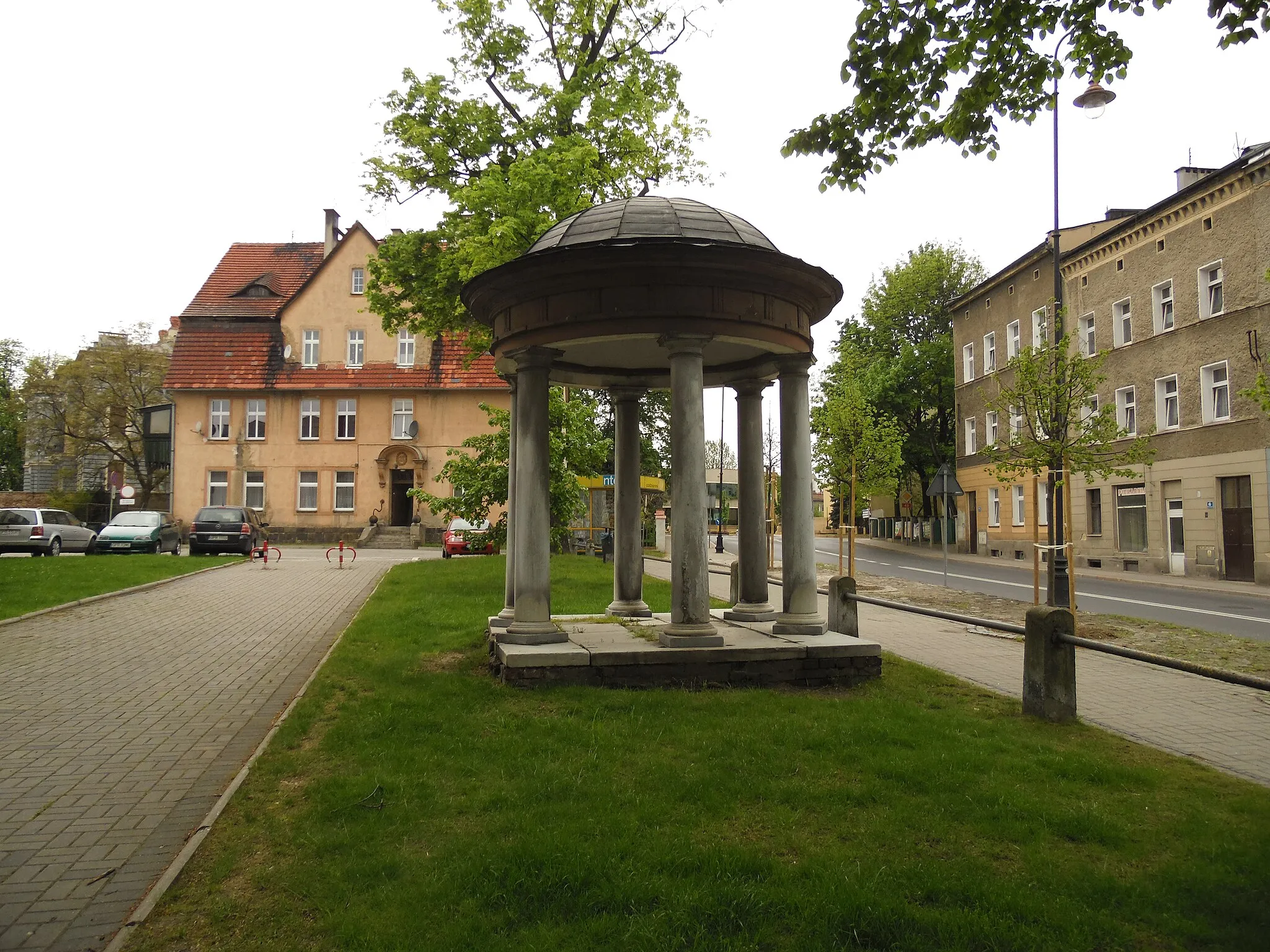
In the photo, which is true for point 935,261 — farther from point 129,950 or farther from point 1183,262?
point 129,950

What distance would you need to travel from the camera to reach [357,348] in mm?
45531

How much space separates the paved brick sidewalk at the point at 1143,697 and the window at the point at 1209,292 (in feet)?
62.5

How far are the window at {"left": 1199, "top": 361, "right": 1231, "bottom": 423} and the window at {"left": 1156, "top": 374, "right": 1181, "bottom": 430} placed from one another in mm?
1459

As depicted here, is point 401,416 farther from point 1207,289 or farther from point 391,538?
point 1207,289

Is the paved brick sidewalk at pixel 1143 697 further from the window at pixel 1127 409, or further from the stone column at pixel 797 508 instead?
the window at pixel 1127 409

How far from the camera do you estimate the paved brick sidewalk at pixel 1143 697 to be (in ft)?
22.4

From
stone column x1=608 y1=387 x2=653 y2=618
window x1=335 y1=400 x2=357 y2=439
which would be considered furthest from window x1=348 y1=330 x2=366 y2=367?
stone column x1=608 y1=387 x2=653 y2=618

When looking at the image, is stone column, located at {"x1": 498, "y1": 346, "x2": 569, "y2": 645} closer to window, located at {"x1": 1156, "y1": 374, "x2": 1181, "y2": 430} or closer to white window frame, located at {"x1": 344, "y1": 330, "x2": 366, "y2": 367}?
window, located at {"x1": 1156, "y1": 374, "x2": 1181, "y2": 430}

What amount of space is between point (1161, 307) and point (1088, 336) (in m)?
4.19

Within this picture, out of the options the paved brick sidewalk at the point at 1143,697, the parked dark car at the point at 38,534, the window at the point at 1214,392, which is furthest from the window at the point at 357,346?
the paved brick sidewalk at the point at 1143,697

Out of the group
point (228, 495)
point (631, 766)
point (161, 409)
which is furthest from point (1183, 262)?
point (161, 409)

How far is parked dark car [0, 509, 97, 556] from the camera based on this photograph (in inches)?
1188

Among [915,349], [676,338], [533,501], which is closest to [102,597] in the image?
[533,501]

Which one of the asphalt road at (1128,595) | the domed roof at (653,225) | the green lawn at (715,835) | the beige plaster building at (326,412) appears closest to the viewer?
the green lawn at (715,835)
